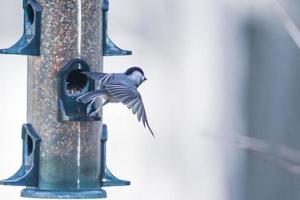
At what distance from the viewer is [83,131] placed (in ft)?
20.2

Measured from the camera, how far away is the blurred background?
335 inches

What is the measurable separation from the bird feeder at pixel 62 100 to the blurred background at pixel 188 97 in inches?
89.4

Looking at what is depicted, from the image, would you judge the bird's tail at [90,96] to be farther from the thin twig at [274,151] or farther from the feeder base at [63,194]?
the thin twig at [274,151]

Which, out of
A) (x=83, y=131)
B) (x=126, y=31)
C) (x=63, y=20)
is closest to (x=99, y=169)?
(x=83, y=131)

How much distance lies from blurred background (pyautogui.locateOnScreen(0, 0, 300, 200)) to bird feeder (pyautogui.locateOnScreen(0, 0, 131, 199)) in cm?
227

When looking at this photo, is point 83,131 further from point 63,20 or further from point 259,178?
point 259,178

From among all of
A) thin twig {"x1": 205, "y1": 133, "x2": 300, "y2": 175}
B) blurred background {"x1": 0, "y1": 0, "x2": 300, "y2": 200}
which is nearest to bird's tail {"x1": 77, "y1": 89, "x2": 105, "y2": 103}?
thin twig {"x1": 205, "y1": 133, "x2": 300, "y2": 175}

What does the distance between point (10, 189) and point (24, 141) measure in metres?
2.45

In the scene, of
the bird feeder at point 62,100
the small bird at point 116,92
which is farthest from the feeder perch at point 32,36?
the small bird at point 116,92

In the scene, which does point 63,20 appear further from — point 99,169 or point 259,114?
point 259,114

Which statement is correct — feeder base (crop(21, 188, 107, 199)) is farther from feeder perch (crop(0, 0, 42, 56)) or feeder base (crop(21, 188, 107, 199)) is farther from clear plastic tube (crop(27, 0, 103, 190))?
feeder perch (crop(0, 0, 42, 56))

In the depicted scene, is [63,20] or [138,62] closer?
[63,20]

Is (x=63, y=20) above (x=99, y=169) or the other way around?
above

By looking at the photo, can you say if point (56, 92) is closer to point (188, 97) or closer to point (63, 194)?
point (63, 194)
